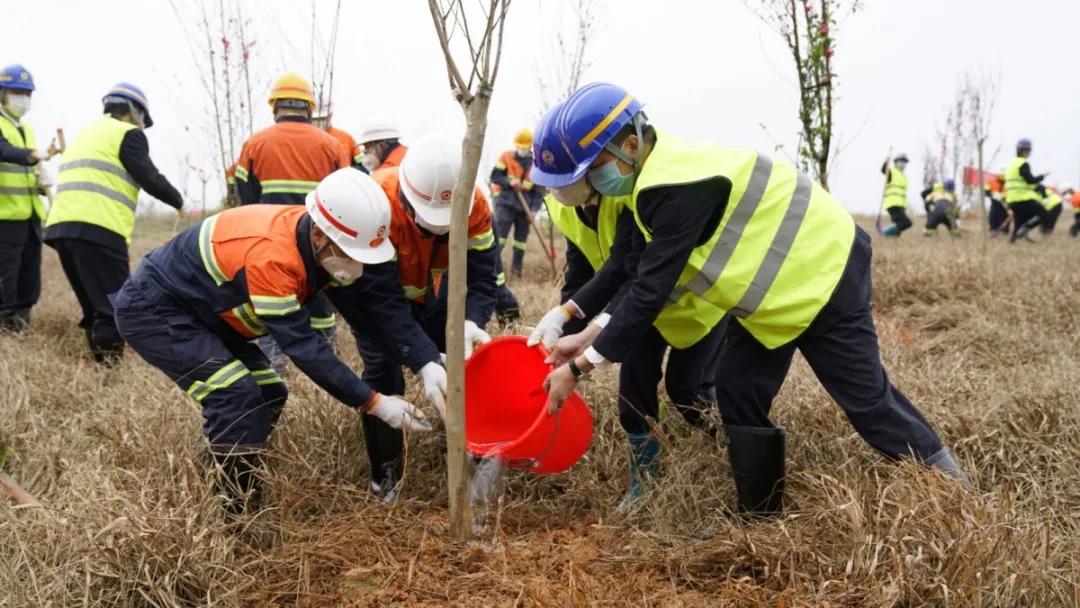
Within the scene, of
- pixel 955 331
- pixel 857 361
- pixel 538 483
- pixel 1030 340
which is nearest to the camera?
pixel 857 361

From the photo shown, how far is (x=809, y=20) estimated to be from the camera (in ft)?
14.4

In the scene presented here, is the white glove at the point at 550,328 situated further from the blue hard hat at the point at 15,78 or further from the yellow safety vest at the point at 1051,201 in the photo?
the yellow safety vest at the point at 1051,201

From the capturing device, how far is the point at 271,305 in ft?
8.63

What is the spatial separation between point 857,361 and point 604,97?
1.17 metres

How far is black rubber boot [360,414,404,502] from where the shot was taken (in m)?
3.12

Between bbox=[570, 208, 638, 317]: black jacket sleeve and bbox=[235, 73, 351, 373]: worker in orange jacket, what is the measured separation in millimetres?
1940

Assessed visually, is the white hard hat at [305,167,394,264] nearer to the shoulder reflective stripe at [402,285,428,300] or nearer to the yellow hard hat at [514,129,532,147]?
the shoulder reflective stripe at [402,285,428,300]

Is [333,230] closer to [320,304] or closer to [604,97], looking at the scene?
[604,97]

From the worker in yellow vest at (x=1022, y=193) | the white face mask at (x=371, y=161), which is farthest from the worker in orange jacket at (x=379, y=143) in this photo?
the worker in yellow vest at (x=1022, y=193)

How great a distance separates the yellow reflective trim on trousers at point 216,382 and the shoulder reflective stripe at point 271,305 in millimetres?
317

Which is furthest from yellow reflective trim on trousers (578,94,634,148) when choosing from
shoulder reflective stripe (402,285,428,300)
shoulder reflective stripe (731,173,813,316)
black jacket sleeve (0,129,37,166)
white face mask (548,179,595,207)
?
black jacket sleeve (0,129,37,166)

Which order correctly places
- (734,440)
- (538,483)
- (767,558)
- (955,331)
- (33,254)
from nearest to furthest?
(767,558)
(734,440)
(538,483)
(955,331)
(33,254)

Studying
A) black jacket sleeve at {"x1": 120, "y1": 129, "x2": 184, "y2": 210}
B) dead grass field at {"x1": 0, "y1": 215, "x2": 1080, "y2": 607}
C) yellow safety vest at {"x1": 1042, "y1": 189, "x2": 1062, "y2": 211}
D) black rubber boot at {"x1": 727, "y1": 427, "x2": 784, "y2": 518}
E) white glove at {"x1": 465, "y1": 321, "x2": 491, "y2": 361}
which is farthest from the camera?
yellow safety vest at {"x1": 1042, "y1": 189, "x2": 1062, "y2": 211}

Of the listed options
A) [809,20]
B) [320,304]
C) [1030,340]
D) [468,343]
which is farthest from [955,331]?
[320,304]
